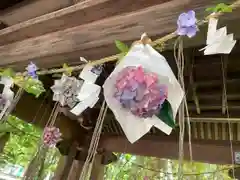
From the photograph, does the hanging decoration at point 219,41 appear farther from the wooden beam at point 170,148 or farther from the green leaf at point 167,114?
the wooden beam at point 170,148

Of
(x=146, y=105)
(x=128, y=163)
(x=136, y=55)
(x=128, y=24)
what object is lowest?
(x=146, y=105)

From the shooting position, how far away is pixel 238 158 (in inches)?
58.1

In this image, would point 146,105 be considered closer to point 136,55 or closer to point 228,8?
point 136,55

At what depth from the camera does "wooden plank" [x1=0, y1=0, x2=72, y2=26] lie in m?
0.96

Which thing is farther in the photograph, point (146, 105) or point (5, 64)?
point (5, 64)

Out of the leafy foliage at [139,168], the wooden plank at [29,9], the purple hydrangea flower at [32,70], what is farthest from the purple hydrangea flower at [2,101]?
the leafy foliage at [139,168]

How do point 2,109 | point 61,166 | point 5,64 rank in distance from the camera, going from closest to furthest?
point 2,109
point 5,64
point 61,166

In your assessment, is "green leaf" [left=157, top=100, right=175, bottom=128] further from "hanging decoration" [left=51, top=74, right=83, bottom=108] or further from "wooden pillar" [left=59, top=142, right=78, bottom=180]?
"wooden pillar" [left=59, top=142, right=78, bottom=180]

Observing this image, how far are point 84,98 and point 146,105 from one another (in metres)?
0.22

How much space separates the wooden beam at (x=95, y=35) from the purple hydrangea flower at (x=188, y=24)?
0.11 meters

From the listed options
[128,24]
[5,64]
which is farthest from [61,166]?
[128,24]

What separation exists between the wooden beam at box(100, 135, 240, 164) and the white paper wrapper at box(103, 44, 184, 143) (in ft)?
3.73

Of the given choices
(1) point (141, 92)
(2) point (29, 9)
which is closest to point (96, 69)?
(1) point (141, 92)

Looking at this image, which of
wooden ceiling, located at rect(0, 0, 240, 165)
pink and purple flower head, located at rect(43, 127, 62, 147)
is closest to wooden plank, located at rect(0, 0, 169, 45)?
wooden ceiling, located at rect(0, 0, 240, 165)
